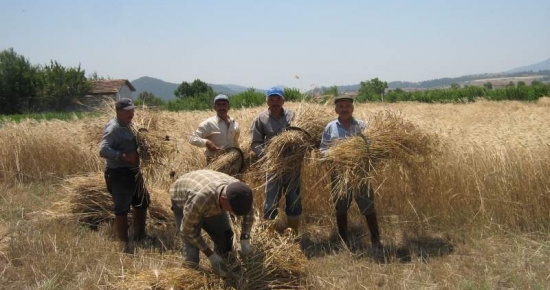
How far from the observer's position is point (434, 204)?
16.2 feet

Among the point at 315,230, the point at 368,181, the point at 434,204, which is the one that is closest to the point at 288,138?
the point at 368,181

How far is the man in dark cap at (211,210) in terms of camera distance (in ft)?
9.31

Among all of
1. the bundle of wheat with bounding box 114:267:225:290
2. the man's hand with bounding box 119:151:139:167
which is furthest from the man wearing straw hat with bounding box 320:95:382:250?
the man's hand with bounding box 119:151:139:167

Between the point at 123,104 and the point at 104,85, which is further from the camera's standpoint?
the point at 104,85

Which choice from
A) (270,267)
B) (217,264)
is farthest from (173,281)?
(270,267)

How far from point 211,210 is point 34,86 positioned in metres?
40.8

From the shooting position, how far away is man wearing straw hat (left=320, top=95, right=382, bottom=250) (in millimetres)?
4113

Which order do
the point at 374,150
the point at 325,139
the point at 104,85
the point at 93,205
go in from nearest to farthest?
1. the point at 374,150
2. the point at 325,139
3. the point at 93,205
4. the point at 104,85

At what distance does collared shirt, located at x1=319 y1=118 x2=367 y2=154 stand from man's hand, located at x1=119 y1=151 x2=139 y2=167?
1869 mm

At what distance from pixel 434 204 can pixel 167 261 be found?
9.78 feet

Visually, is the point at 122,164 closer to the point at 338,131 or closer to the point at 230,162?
the point at 230,162

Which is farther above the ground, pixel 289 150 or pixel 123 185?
pixel 289 150

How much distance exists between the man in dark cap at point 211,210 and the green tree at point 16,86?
128 ft

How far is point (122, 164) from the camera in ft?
14.6
